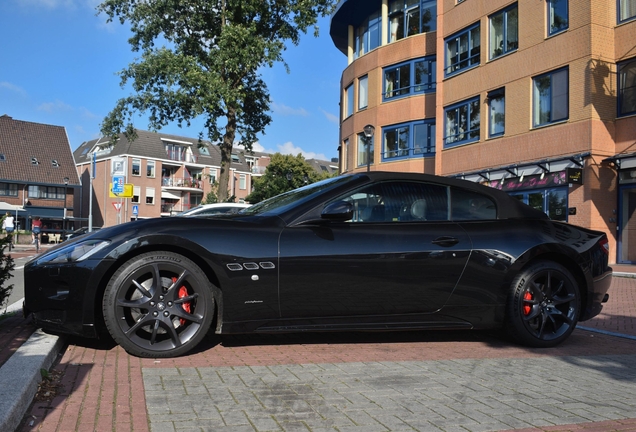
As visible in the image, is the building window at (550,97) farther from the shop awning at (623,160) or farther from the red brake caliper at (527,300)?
the red brake caliper at (527,300)

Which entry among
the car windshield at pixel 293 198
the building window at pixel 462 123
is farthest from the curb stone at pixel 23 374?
the building window at pixel 462 123

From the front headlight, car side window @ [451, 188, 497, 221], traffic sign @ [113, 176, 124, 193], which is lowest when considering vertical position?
the front headlight

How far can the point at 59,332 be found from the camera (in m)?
4.05

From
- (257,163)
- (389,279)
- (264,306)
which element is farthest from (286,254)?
(257,163)

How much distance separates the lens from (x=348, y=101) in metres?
30.8

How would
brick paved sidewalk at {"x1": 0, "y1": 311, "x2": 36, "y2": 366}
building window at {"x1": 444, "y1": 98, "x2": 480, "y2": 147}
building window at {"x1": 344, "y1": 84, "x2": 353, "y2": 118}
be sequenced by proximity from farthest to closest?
building window at {"x1": 344, "y1": 84, "x2": 353, "y2": 118}
building window at {"x1": 444, "y1": 98, "x2": 480, "y2": 147}
brick paved sidewalk at {"x1": 0, "y1": 311, "x2": 36, "y2": 366}

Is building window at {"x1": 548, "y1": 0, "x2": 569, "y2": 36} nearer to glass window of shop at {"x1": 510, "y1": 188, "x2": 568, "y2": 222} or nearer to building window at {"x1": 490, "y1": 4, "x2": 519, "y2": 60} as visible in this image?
building window at {"x1": 490, "y1": 4, "x2": 519, "y2": 60}

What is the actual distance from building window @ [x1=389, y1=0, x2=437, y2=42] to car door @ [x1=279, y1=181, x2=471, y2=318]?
23.3 m

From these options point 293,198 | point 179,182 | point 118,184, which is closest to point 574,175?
point 293,198

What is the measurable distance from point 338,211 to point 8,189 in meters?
60.4

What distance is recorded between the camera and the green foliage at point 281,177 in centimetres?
5178

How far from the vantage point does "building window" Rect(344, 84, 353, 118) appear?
99.1 feet

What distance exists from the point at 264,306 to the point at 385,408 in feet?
4.30

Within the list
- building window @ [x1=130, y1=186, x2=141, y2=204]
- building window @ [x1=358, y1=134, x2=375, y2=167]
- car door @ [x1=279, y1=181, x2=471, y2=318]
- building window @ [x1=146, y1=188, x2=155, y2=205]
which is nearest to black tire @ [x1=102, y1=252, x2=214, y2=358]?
car door @ [x1=279, y1=181, x2=471, y2=318]
